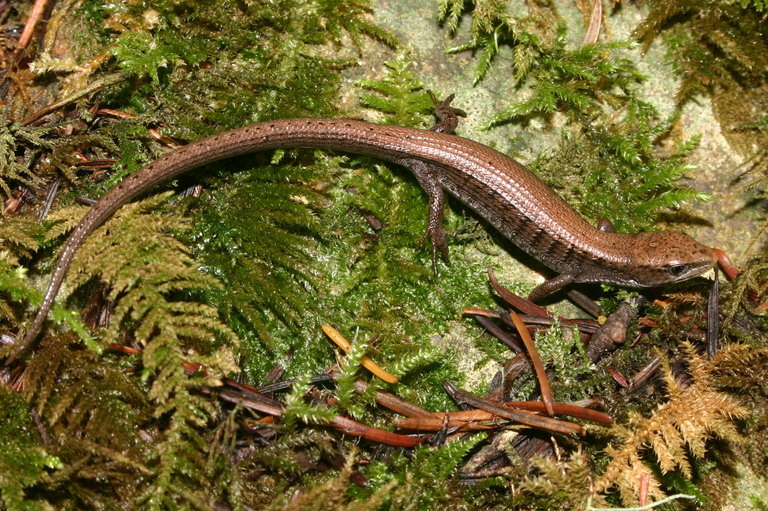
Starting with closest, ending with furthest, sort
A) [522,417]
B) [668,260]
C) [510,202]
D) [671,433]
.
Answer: [671,433] → [522,417] → [668,260] → [510,202]

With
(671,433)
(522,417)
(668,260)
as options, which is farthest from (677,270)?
(522,417)

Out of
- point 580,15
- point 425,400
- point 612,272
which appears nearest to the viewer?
point 425,400

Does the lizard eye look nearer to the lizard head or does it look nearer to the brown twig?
the lizard head

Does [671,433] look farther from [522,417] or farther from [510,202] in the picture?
[510,202]

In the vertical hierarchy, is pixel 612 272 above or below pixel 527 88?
below

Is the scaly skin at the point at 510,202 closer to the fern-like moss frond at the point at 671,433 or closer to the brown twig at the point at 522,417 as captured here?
the fern-like moss frond at the point at 671,433

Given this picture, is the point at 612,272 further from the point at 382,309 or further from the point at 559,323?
the point at 382,309

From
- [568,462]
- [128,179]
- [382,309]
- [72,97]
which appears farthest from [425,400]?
[72,97]

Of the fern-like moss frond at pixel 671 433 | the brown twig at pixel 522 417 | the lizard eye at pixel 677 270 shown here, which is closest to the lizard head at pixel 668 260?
the lizard eye at pixel 677 270

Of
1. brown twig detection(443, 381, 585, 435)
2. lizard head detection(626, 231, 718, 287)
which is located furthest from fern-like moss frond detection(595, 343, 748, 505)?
lizard head detection(626, 231, 718, 287)
